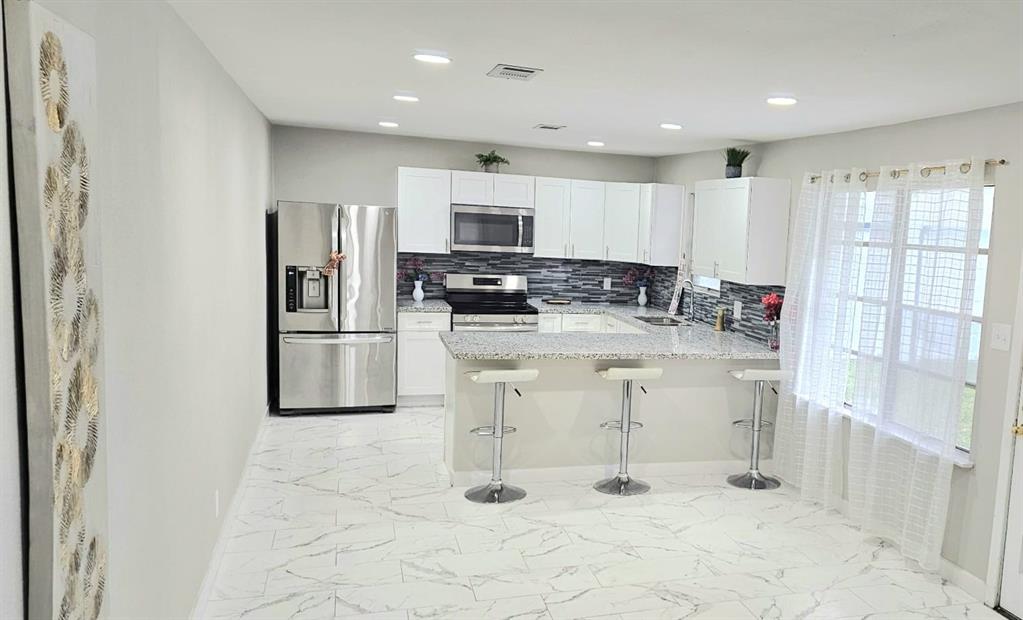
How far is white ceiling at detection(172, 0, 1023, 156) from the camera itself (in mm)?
2281

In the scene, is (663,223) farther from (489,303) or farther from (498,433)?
(498,433)

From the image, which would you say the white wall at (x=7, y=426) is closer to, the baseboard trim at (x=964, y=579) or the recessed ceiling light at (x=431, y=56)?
the recessed ceiling light at (x=431, y=56)

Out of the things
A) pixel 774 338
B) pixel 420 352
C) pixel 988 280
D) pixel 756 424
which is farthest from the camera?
pixel 420 352

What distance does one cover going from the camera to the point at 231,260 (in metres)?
3.86

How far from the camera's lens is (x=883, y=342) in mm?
3959

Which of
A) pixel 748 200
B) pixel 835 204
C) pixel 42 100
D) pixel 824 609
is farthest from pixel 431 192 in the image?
pixel 42 100

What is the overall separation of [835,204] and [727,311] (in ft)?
5.43

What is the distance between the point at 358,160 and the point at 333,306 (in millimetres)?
1455

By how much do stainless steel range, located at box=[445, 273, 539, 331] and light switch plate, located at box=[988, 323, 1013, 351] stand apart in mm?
3788

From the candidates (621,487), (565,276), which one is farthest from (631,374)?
(565,276)

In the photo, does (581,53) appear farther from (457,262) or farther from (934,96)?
(457,262)

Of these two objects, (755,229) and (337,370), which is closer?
(755,229)

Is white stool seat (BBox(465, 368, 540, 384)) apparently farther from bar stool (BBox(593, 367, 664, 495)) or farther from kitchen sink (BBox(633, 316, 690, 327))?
kitchen sink (BBox(633, 316, 690, 327))

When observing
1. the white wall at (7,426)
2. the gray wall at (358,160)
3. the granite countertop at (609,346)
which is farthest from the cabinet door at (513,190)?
the white wall at (7,426)
